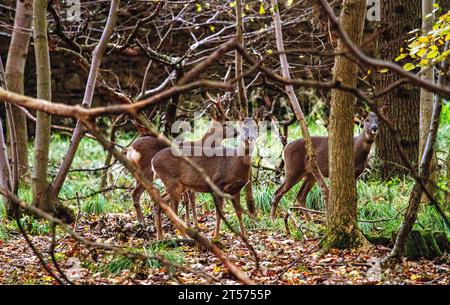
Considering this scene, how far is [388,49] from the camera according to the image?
31.3ft

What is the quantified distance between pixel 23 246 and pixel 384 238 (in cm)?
374

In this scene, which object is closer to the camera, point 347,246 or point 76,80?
point 347,246

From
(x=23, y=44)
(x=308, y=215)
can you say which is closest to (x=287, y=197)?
(x=308, y=215)

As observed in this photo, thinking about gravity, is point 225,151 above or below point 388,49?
below

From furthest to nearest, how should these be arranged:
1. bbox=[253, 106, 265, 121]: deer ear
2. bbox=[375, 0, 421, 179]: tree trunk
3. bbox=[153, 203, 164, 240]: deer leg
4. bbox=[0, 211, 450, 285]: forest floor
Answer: bbox=[375, 0, 421, 179]: tree trunk → bbox=[253, 106, 265, 121]: deer ear → bbox=[153, 203, 164, 240]: deer leg → bbox=[0, 211, 450, 285]: forest floor

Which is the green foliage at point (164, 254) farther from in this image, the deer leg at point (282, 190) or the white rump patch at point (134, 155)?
the deer leg at point (282, 190)

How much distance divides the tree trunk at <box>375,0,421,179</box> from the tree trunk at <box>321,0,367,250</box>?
3.60 metres

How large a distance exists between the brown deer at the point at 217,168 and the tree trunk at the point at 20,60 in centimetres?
258

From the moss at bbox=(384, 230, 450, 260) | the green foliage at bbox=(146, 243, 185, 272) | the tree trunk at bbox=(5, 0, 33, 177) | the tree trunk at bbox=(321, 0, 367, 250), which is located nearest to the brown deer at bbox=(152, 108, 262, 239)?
the green foliage at bbox=(146, 243, 185, 272)

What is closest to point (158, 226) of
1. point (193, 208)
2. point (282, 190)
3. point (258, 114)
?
point (193, 208)

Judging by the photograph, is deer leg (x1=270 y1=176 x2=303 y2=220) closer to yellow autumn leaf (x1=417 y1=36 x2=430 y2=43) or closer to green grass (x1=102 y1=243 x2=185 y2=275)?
green grass (x1=102 y1=243 x2=185 y2=275)

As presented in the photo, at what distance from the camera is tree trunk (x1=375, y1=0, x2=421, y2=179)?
938cm

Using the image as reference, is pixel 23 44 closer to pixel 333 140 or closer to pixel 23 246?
pixel 23 246

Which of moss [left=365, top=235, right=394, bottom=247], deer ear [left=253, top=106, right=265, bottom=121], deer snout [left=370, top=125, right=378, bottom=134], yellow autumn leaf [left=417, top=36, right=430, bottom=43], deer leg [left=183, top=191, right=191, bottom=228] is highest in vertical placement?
yellow autumn leaf [left=417, top=36, right=430, bottom=43]
